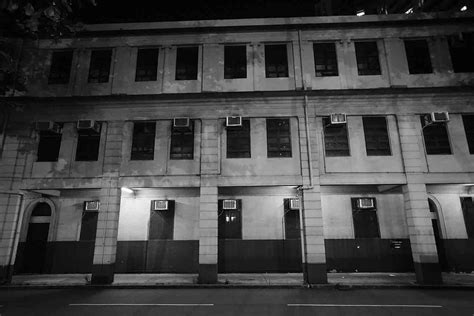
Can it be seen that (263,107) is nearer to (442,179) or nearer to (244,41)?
(244,41)

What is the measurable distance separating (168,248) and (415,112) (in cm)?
1338

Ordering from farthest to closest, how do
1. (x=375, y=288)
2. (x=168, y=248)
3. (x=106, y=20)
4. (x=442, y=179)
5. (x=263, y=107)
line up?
(x=106, y=20)
(x=168, y=248)
(x=263, y=107)
(x=442, y=179)
(x=375, y=288)

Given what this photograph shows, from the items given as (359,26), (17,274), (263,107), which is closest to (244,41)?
(263,107)

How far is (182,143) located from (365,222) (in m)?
9.91

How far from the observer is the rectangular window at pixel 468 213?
13.4m

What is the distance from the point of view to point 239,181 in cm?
1185

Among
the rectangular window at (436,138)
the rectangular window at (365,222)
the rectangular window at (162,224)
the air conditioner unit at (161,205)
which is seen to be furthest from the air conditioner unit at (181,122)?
Result: the rectangular window at (436,138)

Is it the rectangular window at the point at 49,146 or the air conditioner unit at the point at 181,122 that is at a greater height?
the air conditioner unit at the point at 181,122

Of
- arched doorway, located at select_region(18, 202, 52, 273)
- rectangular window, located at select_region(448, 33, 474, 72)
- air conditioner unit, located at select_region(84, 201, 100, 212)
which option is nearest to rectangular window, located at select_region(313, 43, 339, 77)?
rectangular window, located at select_region(448, 33, 474, 72)

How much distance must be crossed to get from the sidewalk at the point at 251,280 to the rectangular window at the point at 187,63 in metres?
9.37

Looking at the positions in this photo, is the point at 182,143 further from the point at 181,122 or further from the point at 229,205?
the point at 229,205

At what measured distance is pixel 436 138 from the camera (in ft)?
40.1

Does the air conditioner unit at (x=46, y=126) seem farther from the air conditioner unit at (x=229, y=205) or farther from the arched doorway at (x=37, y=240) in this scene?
the air conditioner unit at (x=229, y=205)

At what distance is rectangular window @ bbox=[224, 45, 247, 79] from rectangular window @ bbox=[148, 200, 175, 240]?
23.6ft
